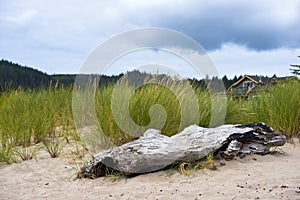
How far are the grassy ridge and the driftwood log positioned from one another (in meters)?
0.80

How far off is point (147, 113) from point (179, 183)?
1590mm

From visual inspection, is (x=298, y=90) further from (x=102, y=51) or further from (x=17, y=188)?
(x=17, y=188)

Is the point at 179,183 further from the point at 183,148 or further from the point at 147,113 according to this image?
the point at 147,113

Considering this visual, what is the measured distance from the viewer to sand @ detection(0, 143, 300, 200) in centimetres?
279

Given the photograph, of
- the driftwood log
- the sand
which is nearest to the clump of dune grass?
the sand

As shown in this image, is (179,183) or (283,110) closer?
(179,183)

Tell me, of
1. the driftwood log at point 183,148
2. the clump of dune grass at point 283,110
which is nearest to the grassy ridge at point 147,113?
the clump of dune grass at point 283,110

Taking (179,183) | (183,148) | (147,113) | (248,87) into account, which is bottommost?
(179,183)

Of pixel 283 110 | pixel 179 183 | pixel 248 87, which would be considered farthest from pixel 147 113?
pixel 248 87

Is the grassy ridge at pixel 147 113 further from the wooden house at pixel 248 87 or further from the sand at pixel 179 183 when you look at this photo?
the wooden house at pixel 248 87

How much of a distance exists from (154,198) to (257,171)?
1.08 metres

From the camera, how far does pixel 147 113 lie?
4.69 meters

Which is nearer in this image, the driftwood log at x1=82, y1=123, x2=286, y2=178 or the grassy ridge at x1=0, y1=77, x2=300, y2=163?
the driftwood log at x1=82, y1=123, x2=286, y2=178

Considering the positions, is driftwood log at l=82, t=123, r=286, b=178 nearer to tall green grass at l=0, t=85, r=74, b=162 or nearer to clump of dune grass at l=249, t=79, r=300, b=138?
clump of dune grass at l=249, t=79, r=300, b=138
